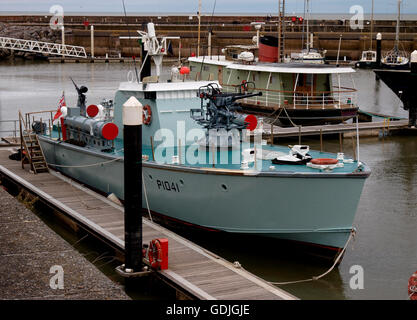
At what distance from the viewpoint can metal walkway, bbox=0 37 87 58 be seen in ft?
240

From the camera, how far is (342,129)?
29141mm

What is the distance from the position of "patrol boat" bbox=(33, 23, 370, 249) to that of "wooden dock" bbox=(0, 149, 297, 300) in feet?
2.87

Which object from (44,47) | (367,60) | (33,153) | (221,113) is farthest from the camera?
(44,47)

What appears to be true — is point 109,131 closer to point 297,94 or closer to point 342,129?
point 342,129

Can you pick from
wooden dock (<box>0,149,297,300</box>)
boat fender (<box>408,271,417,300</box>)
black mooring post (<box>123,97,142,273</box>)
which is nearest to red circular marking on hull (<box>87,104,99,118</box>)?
wooden dock (<box>0,149,297,300</box>)

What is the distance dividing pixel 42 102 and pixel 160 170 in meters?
28.7

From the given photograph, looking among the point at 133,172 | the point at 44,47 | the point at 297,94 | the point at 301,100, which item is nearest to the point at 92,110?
the point at 133,172

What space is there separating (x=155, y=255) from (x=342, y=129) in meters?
18.4

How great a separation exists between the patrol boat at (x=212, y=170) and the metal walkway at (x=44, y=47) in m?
55.8

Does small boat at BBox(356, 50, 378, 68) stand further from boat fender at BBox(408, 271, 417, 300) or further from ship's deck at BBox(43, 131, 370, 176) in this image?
boat fender at BBox(408, 271, 417, 300)

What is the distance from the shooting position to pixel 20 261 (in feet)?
40.7

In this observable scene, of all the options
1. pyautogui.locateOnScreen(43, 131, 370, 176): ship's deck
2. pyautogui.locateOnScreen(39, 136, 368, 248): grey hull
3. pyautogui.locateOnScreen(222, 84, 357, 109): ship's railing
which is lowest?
pyautogui.locateOnScreen(39, 136, 368, 248): grey hull

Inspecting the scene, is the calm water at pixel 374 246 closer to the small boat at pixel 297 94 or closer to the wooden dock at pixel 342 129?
the wooden dock at pixel 342 129

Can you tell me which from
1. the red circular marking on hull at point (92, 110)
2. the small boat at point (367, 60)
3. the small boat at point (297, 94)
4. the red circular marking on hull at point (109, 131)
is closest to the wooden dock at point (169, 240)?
the red circular marking on hull at point (109, 131)
